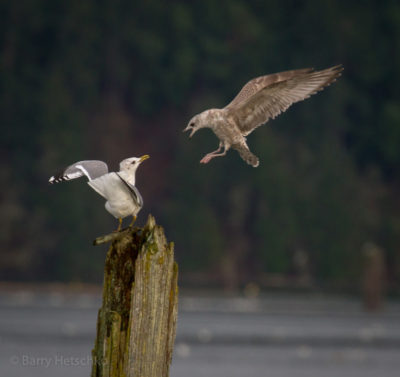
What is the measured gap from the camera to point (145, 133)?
7344 cm

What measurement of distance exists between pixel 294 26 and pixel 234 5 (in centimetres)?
554

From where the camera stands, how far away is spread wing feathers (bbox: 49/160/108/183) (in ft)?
22.0

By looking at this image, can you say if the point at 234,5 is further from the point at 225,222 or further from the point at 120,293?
the point at 120,293

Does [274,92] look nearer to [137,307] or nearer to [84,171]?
[84,171]

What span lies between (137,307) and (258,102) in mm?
1871

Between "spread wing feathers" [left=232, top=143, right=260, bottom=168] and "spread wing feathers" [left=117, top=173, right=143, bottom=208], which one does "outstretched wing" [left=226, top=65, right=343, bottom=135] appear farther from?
"spread wing feathers" [left=117, top=173, right=143, bottom=208]

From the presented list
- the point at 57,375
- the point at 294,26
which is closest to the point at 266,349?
the point at 57,375

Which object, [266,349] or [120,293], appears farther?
[266,349]

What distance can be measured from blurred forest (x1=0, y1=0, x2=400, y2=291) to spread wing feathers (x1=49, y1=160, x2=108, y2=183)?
44809mm

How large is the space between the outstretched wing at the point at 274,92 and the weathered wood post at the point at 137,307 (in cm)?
122

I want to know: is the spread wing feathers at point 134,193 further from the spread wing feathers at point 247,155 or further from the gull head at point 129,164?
the spread wing feathers at point 247,155

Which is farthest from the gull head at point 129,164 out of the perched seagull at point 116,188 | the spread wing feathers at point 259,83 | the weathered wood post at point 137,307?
the spread wing feathers at point 259,83

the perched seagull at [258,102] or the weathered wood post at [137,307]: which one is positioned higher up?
the perched seagull at [258,102]

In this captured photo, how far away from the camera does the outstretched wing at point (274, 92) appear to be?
7.87 meters
